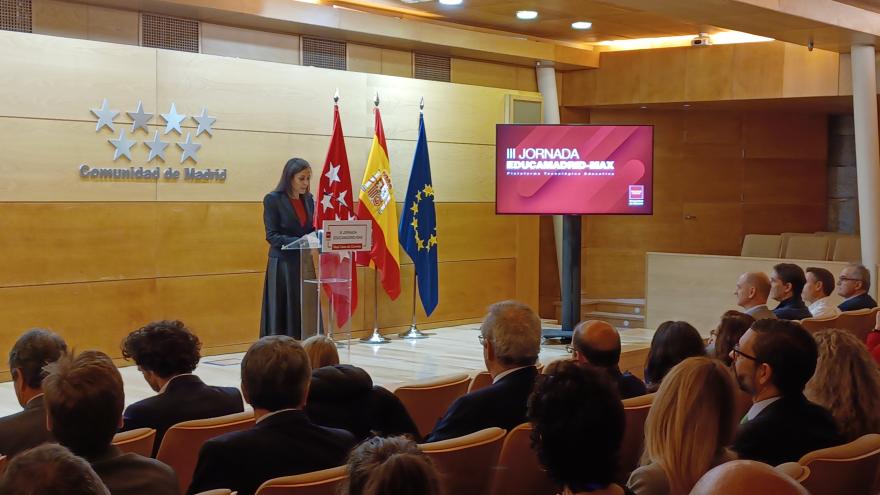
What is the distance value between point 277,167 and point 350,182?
0.65 m

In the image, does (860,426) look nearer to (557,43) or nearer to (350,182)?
(350,182)

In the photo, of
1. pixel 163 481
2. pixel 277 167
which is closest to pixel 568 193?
→ pixel 277 167

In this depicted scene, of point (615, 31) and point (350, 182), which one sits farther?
point (615, 31)

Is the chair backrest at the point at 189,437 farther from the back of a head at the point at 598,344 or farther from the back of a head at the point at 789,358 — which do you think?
the back of a head at the point at 789,358

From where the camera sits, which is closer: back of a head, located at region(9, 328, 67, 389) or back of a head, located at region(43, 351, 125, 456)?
back of a head, located at region(43, 351, 125, 456)

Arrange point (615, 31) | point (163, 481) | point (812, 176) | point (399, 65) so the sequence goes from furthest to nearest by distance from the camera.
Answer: point (812, 176) → point (615, 31) → point (399, 65) → point (163, 481)

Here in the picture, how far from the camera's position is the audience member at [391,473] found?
161cm

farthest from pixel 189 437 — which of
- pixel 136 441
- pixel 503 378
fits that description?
pixel 503 378

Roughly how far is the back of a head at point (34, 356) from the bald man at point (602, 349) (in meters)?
1.84

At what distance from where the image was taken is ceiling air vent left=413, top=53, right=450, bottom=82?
1077 centimetres

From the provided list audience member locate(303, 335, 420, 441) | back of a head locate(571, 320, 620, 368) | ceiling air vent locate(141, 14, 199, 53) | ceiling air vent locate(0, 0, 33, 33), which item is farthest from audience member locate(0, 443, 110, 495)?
ceiling air vent locate(141, 14, 199, 53)

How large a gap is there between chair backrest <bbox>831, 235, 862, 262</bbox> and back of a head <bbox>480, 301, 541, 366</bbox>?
27.3 feet

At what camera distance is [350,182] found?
932 cm

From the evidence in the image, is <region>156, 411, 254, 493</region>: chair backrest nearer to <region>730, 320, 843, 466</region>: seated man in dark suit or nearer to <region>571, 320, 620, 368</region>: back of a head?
<region>571, 320, 620, 368</region>: back of a head
